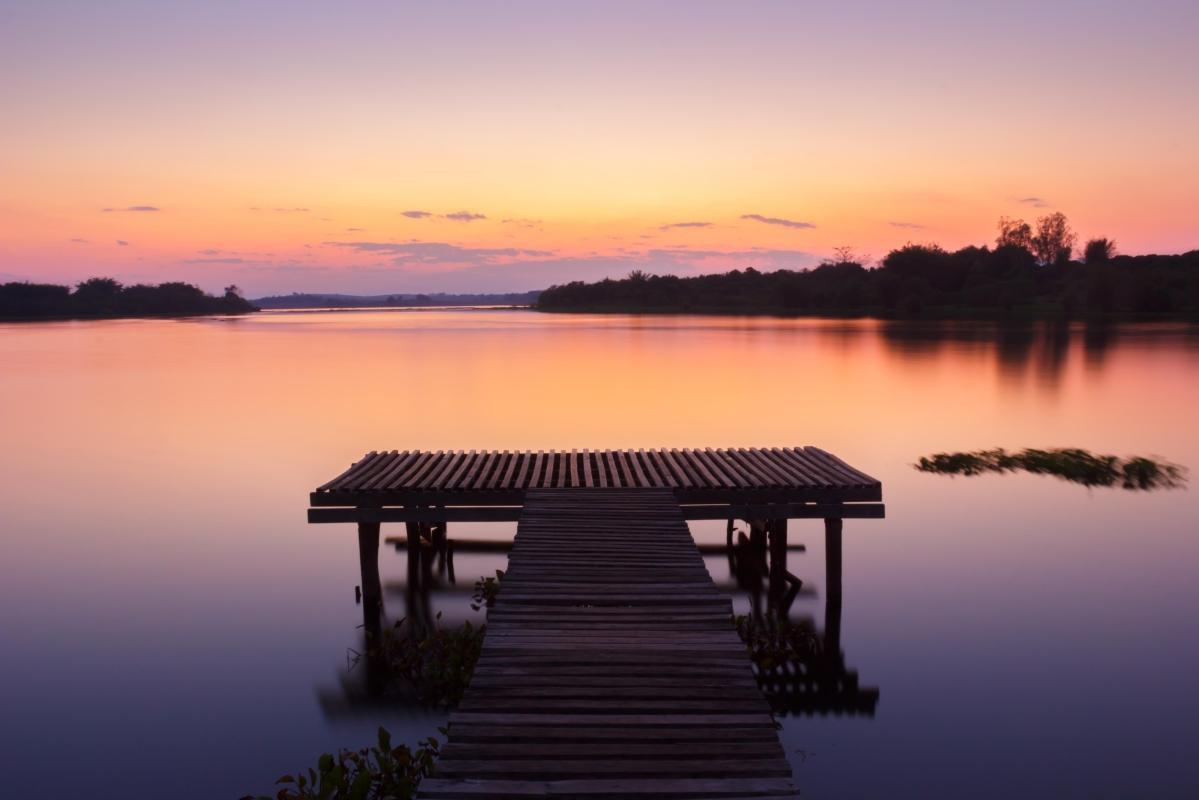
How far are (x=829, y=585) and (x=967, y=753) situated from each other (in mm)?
3901

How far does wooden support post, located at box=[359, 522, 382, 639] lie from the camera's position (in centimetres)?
1462

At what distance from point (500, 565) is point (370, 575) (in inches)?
189

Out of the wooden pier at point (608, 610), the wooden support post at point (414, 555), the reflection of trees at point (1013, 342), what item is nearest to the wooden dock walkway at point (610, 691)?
the wooden pier at point (608, 610)

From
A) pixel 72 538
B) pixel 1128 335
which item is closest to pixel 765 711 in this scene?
pixel 72 538

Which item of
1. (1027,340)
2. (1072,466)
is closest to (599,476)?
(1072,466)

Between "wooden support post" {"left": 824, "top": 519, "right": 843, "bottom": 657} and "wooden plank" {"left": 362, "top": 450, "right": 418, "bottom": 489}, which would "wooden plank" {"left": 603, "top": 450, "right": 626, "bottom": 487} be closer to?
"wooden support post" {"left": 824, "top": 519, "right": 843, "bottom": 657}

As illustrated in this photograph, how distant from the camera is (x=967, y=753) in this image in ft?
38.4

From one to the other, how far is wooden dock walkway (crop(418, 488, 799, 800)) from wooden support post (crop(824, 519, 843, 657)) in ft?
13.0

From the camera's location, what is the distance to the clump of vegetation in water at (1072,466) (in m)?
28.4

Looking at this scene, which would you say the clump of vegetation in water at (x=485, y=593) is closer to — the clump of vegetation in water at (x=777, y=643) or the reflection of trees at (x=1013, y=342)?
the clump of vegetation in water at (x=777, y=643)

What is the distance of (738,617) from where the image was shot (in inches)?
608

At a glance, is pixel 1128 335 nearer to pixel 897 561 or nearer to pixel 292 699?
pixel 897 561

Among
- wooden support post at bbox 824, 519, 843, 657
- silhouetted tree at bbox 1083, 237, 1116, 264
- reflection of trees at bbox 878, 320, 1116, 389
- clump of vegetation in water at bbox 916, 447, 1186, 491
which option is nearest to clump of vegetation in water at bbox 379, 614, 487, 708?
wooden support post at bbox 824, 519, 843, 657

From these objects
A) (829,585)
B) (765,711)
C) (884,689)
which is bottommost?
(884,689)
